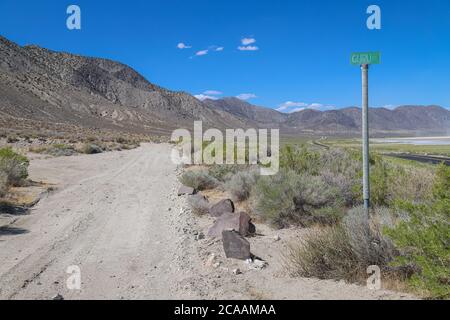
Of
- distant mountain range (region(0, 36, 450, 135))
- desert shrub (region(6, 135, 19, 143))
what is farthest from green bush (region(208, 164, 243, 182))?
distant mountain range (region(0, 36, 450, 135))

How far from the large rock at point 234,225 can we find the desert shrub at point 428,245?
3.55m

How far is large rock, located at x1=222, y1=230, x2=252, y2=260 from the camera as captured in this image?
707 cm

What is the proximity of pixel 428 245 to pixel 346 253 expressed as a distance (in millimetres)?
1368

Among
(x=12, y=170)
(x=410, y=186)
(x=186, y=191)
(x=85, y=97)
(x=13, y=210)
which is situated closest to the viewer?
(x=410, y=186)

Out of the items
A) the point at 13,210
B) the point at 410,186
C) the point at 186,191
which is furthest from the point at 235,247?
the point at 13,210

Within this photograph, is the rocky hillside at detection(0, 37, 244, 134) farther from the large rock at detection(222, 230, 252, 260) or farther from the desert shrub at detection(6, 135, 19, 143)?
the large rock at detection(222, 230, 252, 260)

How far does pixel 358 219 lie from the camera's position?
647 centimetres

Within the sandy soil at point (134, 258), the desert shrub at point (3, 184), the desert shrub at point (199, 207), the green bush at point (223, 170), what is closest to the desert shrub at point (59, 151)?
the desert shrub at point (3, 184)

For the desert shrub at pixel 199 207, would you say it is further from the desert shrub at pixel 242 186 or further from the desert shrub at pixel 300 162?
the desert shrub at pixel 300 162

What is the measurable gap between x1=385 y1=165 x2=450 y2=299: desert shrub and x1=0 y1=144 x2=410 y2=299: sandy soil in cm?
42

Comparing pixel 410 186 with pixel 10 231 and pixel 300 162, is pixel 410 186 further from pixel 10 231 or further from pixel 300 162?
pixel 10 231

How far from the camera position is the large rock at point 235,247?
7.07 m
